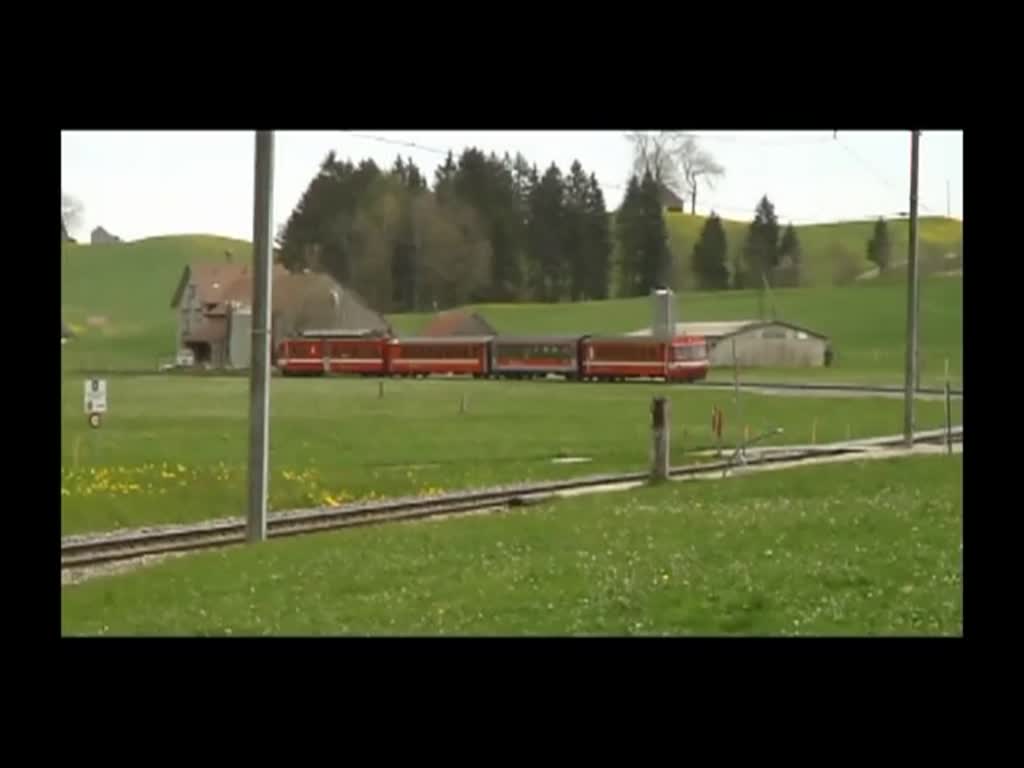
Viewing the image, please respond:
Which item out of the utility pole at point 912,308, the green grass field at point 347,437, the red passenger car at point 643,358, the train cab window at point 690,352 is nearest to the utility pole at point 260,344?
the green grass field at point 347,437

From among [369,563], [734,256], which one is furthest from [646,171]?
[734,256]

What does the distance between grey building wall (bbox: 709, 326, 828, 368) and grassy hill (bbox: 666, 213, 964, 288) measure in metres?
1.61

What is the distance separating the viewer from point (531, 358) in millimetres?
44562

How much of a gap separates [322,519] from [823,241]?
2248cm

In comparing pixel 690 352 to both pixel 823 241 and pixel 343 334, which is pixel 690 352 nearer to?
pixel 823 241

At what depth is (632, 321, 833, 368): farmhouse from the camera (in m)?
36.5

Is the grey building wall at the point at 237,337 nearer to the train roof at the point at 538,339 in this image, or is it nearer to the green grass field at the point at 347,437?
the green grass field at the point at 347,437

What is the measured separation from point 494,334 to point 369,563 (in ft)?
97.2

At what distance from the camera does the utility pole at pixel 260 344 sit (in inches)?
490

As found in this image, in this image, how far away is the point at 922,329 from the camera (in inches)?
1230

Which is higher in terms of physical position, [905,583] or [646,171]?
[646,171]

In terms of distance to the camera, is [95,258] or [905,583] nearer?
[905,583]
